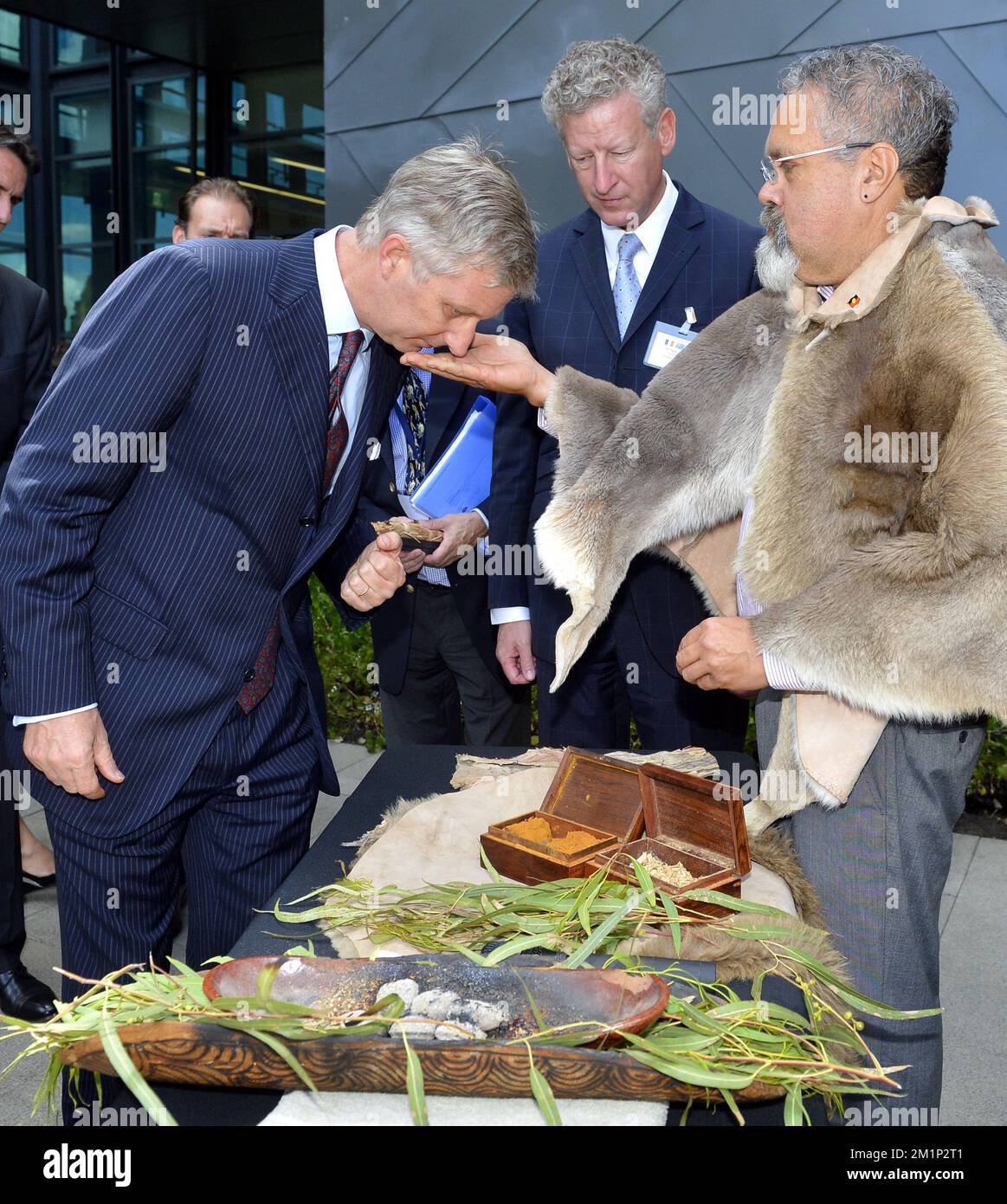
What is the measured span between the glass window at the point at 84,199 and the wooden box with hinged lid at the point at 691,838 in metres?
11.2

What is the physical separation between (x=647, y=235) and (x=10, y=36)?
10293mm

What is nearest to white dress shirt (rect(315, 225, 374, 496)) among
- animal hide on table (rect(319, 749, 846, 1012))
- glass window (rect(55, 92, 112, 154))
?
animal hide on table (rect(319, 749, 846, 1012))

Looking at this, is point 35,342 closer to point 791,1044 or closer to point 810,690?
point 810,690

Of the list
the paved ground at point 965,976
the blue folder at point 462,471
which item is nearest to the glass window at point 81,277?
the paved ground at point 965,976

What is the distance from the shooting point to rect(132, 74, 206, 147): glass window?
10867 millimetres

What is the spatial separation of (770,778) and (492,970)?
62 centimetres

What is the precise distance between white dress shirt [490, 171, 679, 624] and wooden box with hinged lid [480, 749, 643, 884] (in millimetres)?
1402

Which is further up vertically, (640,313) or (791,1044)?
(640,313)

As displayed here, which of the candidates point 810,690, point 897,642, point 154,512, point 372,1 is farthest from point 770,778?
point 372,1

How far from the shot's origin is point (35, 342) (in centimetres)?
298

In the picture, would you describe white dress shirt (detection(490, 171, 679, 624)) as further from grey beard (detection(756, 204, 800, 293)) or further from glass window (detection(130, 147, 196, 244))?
glass window (detection(130, 147, 196, 244))

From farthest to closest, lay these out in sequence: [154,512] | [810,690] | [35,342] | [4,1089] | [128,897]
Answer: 1. [35,342]
2. [4,1089]
3. [128,897]
4. [154,512]
5. [810,690]

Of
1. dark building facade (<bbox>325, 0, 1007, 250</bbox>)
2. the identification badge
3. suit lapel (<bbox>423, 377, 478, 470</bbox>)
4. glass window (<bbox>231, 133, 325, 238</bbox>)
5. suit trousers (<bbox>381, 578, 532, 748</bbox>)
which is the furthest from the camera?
glass window (<bbox>231, 133, 325, 238</bbox>)

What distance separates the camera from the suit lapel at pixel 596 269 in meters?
2.63
